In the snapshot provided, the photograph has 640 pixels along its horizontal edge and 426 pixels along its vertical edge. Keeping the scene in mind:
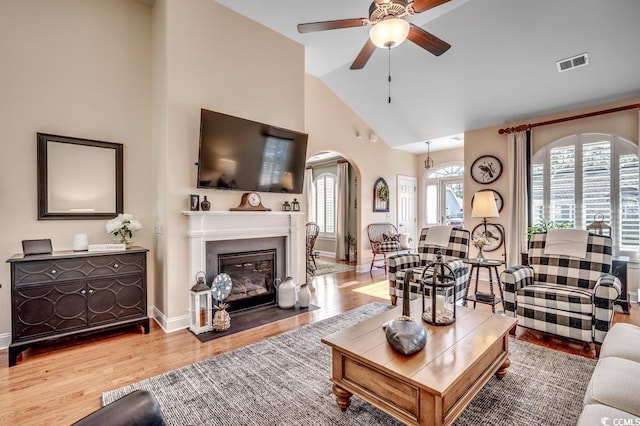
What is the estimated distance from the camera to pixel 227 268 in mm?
3742

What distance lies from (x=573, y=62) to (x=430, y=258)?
311 centimetres

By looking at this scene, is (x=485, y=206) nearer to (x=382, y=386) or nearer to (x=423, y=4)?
(x=423, y=4)

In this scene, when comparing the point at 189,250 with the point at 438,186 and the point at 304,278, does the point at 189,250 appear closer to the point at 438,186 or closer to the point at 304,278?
the point at 304,278

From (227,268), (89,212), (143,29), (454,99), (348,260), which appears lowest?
(348,260)

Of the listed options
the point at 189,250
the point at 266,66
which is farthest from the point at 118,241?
the point at 266,66

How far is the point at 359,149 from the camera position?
6.43m

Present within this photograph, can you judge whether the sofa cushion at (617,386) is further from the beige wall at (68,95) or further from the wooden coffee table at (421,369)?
the beige wall at (68,95)

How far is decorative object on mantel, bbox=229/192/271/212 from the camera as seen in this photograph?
375 centimetres

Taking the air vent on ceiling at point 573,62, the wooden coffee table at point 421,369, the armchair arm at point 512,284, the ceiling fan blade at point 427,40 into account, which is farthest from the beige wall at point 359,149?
the wooden coffee table at point 421,369

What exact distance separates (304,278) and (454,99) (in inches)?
151

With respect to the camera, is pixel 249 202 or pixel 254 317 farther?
pixel 249 202

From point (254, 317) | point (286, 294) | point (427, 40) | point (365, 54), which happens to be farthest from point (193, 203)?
point (427, 40)

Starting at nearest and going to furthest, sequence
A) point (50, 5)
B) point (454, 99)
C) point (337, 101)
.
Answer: point (50, 5)
point (454, 99)
point (337, 101)

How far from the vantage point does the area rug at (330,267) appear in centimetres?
643
